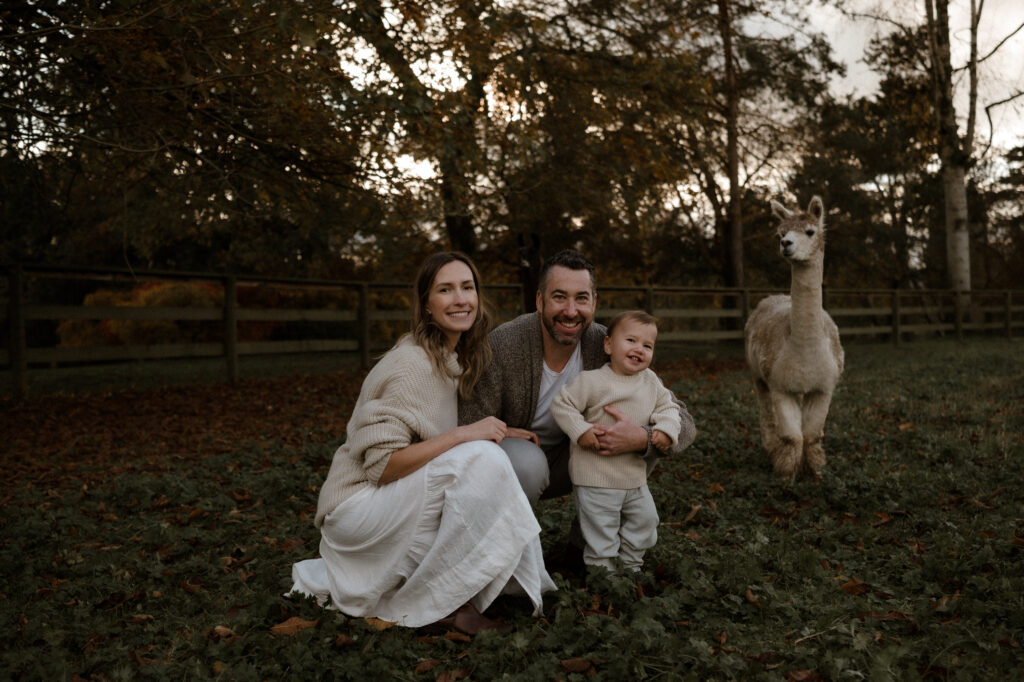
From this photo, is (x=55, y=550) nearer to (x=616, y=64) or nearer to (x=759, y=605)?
(x=759, y=605)

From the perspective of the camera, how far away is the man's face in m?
3.50

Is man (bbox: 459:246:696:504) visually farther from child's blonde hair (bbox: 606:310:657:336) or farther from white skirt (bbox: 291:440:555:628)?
white skirt (bbox: 291:440:555:628)

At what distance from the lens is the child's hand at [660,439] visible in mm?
3348

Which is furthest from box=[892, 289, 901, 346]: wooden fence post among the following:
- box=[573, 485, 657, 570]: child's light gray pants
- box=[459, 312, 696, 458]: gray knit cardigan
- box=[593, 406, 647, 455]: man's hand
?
box=[593, 406, 647, 455]: man's hand

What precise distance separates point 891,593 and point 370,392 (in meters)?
2.24

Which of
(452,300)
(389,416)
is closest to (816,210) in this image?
(452,300)

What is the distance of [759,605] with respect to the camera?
3.16m

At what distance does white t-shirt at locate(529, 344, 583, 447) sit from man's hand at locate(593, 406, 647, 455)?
39 centimetres

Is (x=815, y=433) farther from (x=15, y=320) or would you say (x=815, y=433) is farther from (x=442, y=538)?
(x=15, y=320)

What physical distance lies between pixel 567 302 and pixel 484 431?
73cm

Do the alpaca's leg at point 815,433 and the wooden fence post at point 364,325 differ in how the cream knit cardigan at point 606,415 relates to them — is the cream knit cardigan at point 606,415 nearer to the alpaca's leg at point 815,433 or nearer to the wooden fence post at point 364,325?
the alpaca's leg at point 815,433

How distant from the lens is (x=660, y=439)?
3.36 metres

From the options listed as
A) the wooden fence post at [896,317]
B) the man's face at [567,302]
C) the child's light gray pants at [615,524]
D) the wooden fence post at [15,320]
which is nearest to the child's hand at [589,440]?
the child's light gray pants at [615,524]

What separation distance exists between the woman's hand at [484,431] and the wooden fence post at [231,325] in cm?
746
